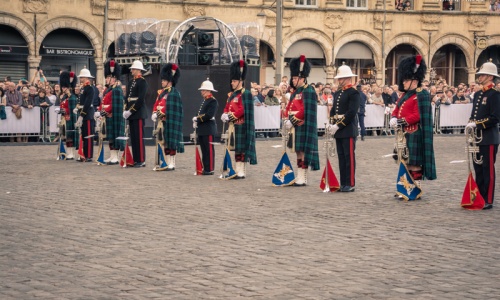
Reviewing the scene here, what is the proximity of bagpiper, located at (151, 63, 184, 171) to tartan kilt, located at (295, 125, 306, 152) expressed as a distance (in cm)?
411

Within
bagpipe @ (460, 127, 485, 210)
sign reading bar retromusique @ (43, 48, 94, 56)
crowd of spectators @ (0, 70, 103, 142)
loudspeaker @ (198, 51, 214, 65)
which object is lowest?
bagpipe @ (460, 127, 485, 210)

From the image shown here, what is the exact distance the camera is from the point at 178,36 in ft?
100

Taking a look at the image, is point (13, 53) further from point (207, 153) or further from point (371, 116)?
point (207, 153)

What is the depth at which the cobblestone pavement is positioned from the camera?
352 inches

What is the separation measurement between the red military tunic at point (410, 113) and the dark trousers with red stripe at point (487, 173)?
1.12 m

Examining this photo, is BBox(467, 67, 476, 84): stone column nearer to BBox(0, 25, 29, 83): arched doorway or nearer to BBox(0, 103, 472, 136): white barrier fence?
BBox(0, 103, 472, 136): white barrier fence

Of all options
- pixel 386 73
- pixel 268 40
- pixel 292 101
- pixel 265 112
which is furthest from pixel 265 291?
pixel 386 73

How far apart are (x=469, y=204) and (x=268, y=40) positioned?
3740 cm

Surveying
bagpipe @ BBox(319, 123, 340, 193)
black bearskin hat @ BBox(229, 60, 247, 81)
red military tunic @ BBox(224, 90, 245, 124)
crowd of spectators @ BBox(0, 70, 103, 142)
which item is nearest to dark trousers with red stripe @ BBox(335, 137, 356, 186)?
bagpipe @ BBox(319, 123, 340, 193)

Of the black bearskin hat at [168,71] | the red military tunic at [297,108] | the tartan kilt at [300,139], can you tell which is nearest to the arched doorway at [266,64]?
the black bearskin hat at [168,71]

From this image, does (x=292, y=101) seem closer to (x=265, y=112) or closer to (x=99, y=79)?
(x=265, y=112)

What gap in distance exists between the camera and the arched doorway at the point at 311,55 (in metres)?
51.9

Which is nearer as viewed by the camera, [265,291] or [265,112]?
[265,291]

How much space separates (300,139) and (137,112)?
5.29m
